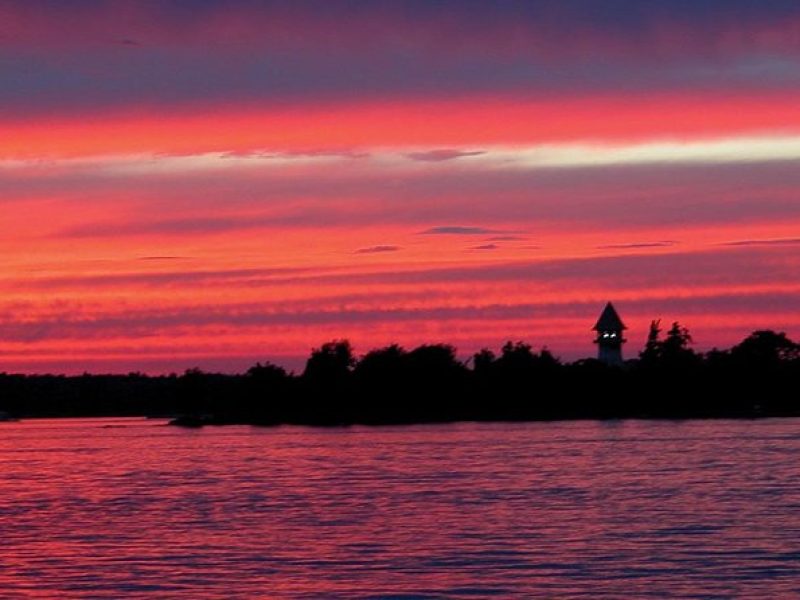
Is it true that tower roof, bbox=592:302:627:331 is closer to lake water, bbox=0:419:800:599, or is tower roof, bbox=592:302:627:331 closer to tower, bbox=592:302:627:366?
tower, bbox=592:302:627:366

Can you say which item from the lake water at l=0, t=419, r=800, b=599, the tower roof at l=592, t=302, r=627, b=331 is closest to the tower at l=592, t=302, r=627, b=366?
the tower roof at l=592, t=302, r=627, b=331

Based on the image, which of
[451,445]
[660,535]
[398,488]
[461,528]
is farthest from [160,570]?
[451,445]

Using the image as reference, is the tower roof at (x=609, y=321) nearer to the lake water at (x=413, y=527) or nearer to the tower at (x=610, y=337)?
the tower at (x=610, y=337)

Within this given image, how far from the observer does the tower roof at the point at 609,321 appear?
18225cm

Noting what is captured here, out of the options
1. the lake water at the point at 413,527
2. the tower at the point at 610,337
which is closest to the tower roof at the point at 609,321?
the tower at the point at 610,337

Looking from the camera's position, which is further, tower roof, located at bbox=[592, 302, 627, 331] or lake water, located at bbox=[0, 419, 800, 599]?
tower roof, located at bbox=[592, 302, 627, 331]

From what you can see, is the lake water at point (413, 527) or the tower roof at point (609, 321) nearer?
the lake water at point (413, 527)

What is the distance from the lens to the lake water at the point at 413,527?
3403 centimetres

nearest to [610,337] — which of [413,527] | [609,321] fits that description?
[609,321]

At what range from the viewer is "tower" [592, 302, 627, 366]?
183m

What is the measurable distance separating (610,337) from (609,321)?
4706 millimetres

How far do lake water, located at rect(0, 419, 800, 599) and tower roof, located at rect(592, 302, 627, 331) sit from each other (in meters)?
96.4

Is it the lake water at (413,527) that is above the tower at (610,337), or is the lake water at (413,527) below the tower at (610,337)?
below

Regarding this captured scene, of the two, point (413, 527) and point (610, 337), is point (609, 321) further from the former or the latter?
point (413, 527)
